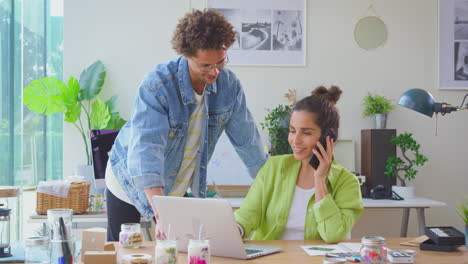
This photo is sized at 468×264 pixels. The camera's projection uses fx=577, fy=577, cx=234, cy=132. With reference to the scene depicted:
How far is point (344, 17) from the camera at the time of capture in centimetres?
432

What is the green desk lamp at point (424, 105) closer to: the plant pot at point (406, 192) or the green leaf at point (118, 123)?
the plant pot at point (406, 192)

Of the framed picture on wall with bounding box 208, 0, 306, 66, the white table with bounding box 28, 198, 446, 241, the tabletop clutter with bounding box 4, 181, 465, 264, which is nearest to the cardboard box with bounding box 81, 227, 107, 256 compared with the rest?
the tabletop clutter with bounding box 4, 181, 465, 264

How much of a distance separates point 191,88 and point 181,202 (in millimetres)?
548

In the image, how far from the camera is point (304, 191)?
2.28 m

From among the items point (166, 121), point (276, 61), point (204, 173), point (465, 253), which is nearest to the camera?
point (465, 253)

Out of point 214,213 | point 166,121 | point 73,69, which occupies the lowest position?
point 214,213

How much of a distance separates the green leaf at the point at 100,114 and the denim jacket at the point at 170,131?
1655 mm

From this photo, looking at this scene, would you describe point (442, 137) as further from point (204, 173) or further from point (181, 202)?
point (181, 202)

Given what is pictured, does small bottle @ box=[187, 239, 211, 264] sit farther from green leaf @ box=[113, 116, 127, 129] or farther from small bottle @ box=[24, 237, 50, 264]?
green leaf @ box=[113, 116, 127, 129]

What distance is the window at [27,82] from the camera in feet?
13.7

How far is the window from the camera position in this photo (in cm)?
418

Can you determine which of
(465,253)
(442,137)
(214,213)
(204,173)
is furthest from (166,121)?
(442,137)

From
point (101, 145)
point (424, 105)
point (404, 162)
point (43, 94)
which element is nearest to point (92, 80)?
point (43, 94)

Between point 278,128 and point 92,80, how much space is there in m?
1.35
